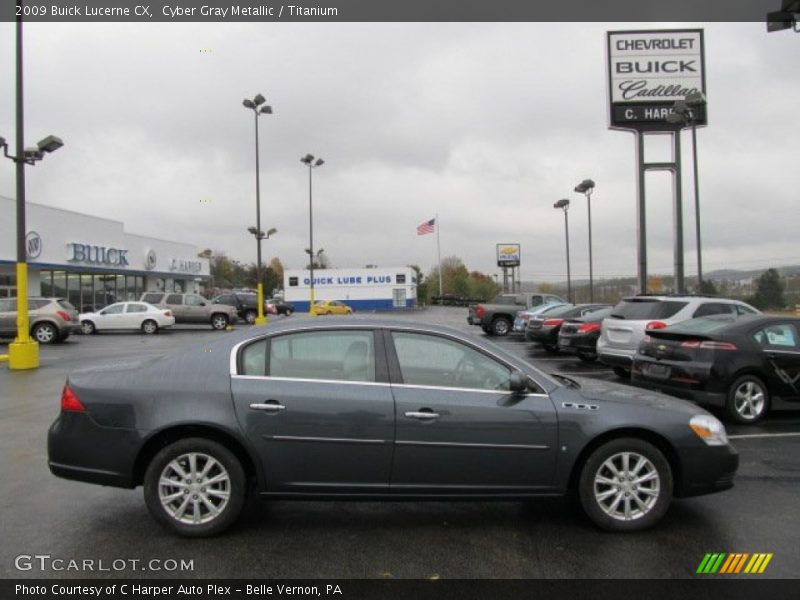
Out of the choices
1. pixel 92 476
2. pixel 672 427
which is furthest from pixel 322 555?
pixel 672 427

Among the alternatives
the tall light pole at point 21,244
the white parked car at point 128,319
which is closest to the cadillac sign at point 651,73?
the tall light pole at point 21,244

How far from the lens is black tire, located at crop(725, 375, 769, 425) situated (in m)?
7.34

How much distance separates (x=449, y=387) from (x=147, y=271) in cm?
3815

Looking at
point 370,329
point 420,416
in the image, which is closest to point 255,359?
point 370,329

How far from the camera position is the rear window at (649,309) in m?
10.7

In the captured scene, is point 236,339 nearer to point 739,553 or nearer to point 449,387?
point 449,387

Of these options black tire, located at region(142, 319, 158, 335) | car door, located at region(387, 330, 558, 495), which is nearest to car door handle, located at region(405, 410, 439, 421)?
car door, located at region(387, 330, 558, 495)

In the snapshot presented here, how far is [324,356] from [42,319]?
19.5 metres

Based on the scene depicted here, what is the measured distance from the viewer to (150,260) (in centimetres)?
3850

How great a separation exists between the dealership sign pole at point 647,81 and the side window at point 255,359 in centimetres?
2009

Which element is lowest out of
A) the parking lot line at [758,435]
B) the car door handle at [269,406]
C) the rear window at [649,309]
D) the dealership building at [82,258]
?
the parking lot line at [758,435]

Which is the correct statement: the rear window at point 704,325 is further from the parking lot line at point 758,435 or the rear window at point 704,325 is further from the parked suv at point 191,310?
the parked suv at point 191,310

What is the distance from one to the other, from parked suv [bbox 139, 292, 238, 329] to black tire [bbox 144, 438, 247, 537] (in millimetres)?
26262

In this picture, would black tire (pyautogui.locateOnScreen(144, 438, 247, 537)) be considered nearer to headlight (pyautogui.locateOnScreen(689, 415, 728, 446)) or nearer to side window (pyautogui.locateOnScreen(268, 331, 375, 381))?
side window (pyautogui.locateOnScreen(268, 331, 375, 381))
